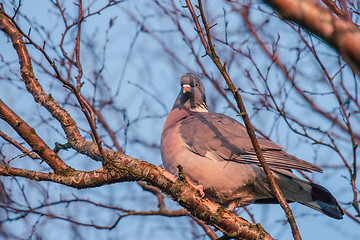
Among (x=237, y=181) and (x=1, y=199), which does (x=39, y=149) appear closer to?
(x=1, y=199)

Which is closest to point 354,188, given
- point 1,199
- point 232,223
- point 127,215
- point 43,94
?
point 232,223

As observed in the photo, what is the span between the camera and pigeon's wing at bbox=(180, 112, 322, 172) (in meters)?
3.65

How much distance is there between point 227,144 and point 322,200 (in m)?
0.98

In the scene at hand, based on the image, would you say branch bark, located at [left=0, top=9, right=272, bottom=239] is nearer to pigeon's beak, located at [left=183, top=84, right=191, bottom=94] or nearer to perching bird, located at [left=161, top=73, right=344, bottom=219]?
perching bird, located at [left=161, top=73, right=344, bottom=219]

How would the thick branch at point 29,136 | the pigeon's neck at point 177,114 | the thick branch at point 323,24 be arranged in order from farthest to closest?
the pigeon's neck at point 177,114 → the thick branch at point 29,136 → the thick branch at point 323,24

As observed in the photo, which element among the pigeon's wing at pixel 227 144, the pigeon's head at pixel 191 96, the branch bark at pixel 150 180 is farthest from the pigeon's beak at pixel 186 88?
the branch bark at pixel 150 180

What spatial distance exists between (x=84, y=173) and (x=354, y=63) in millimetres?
2471

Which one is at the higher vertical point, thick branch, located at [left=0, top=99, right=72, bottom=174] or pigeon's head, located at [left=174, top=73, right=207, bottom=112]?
pigeon's head, located at [left=174, top=73, right=207, bottom=112]

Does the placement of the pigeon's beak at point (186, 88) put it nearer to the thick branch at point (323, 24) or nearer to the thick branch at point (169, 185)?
the thick branch at point (169, 185)

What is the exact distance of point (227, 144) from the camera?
390cm

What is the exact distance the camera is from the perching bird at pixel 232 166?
3639 millimetres

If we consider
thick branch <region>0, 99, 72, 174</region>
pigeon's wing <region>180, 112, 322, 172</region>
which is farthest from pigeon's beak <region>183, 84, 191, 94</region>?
thick branch <region>0, 99, 72, 174</region>

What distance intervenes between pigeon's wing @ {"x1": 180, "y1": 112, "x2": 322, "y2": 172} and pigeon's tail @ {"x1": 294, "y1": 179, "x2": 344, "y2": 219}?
0.22 m

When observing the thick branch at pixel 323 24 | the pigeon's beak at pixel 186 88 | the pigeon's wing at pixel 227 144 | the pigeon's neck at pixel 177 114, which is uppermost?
the pigeon's beak at pixel 186 88
